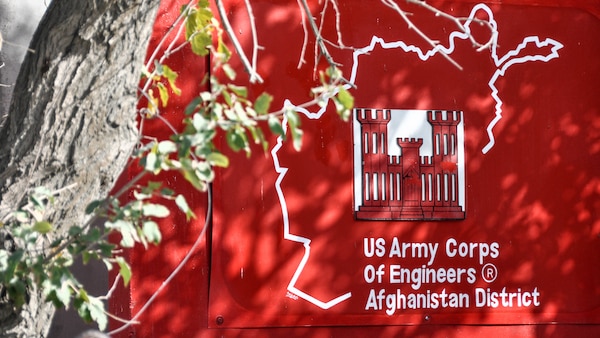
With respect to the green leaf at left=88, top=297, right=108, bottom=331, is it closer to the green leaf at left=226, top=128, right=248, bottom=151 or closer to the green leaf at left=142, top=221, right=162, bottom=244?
the green leaf at left=142, top=221, right=162, bottom=244

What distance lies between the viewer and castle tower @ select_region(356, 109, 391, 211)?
502 cm

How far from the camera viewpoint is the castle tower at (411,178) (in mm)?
5070

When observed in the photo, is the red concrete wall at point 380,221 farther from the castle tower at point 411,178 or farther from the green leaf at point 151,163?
the green leaf at point 151,163

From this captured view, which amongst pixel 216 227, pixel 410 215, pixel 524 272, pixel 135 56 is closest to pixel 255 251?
pixel 216 227

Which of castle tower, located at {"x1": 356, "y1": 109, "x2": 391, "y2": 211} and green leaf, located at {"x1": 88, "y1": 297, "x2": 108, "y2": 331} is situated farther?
castle tower, located at {"x1": 356, "y1": 109, "x2": 391, "y2": 211}

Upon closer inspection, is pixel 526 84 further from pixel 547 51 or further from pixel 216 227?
pixel 216 227

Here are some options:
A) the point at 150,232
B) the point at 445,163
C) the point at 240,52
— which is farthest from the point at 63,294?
the point at 445,163

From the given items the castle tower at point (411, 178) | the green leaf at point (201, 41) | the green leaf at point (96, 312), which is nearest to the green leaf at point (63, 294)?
the green leaf at point (96, 312)

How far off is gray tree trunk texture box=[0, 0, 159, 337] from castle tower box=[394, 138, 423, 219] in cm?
260

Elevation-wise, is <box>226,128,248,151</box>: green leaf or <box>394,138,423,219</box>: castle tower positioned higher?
<box>226,128,248,151</box>: green leaf

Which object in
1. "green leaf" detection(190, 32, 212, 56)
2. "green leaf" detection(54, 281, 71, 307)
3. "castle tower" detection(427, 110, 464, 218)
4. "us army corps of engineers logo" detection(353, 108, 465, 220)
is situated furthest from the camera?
"castle tower" detection(427, 110, 464, 218)

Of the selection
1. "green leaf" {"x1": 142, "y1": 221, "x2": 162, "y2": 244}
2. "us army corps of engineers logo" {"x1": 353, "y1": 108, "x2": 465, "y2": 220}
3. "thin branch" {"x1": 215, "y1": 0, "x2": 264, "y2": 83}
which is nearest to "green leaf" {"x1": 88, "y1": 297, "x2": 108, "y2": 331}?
"green leaf" {"x1": 142, "y1": 221, "x2": 162, "y2": 244}

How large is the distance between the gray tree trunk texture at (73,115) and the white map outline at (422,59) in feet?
6.79

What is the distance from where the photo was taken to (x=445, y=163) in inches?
202
